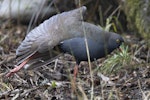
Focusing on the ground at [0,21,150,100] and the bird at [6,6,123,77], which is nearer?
the ground at [0,21,150,100]

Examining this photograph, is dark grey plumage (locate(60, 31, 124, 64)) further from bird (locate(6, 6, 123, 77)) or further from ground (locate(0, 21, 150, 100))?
ground (locate(0, 21, 150, 100))

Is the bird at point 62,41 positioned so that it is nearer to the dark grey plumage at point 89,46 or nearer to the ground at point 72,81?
the dark grey plumage at point 89,46

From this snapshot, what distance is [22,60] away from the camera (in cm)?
507

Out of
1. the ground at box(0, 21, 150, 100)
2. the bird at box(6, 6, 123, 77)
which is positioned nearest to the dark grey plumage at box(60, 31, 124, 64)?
the bird at box(6, 6, 123, 77)

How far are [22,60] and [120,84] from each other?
42.0 inches

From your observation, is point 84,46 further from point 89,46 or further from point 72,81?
point 72,81

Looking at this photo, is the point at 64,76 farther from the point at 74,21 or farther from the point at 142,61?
the point at 142,61

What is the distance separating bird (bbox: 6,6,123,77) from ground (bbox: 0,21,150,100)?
237 millimetres

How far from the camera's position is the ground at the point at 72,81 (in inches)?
184

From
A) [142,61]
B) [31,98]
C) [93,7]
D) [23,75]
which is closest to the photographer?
[31,98]

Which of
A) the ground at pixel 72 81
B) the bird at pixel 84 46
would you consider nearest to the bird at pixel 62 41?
the bird at pixel 84 46

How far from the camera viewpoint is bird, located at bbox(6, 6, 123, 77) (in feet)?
16.0

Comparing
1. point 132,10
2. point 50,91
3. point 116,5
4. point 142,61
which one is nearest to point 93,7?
point 116,5

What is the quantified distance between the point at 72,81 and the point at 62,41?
773mm
